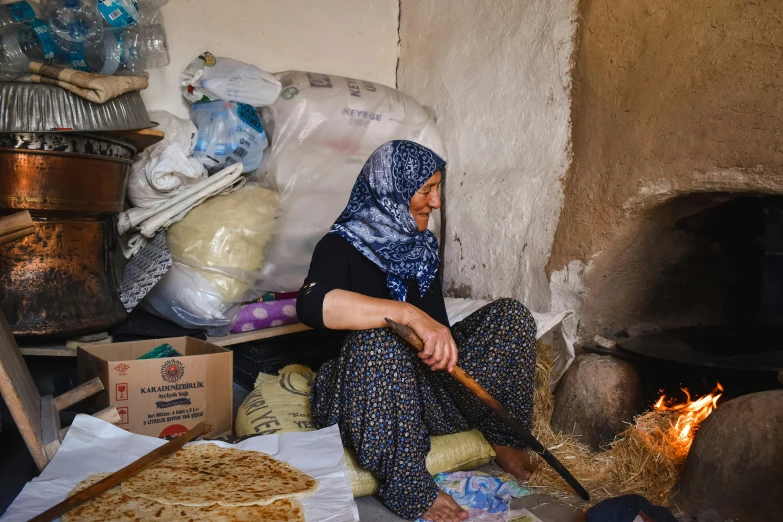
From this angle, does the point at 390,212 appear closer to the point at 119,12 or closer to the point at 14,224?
the point at 14,224

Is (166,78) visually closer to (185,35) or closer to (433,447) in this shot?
(185,35)

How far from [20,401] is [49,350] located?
1002 millimetres

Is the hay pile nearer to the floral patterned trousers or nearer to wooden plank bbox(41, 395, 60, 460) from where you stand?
the floral patterned trousers

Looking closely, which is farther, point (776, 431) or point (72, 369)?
point (72, 369)

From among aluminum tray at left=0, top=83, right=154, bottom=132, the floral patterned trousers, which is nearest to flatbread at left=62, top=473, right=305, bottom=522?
the floral patterned trousers

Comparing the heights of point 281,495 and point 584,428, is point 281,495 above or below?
above

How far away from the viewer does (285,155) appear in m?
2.74

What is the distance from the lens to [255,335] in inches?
104

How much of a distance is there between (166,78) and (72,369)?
1424 mm

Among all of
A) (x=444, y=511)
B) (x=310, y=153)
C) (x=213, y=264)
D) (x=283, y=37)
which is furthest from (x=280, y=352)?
(x=283, y=37)

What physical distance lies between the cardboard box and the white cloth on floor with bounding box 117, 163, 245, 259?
22.7 inches

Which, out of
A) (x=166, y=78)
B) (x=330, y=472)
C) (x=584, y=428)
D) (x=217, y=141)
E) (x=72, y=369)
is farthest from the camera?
(x=166, y=78)

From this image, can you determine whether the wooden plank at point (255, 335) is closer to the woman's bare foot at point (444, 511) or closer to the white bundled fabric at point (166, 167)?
the white bundled fabric at point (166, 167)

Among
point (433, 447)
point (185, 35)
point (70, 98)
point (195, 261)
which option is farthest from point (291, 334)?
point (185, 35)
